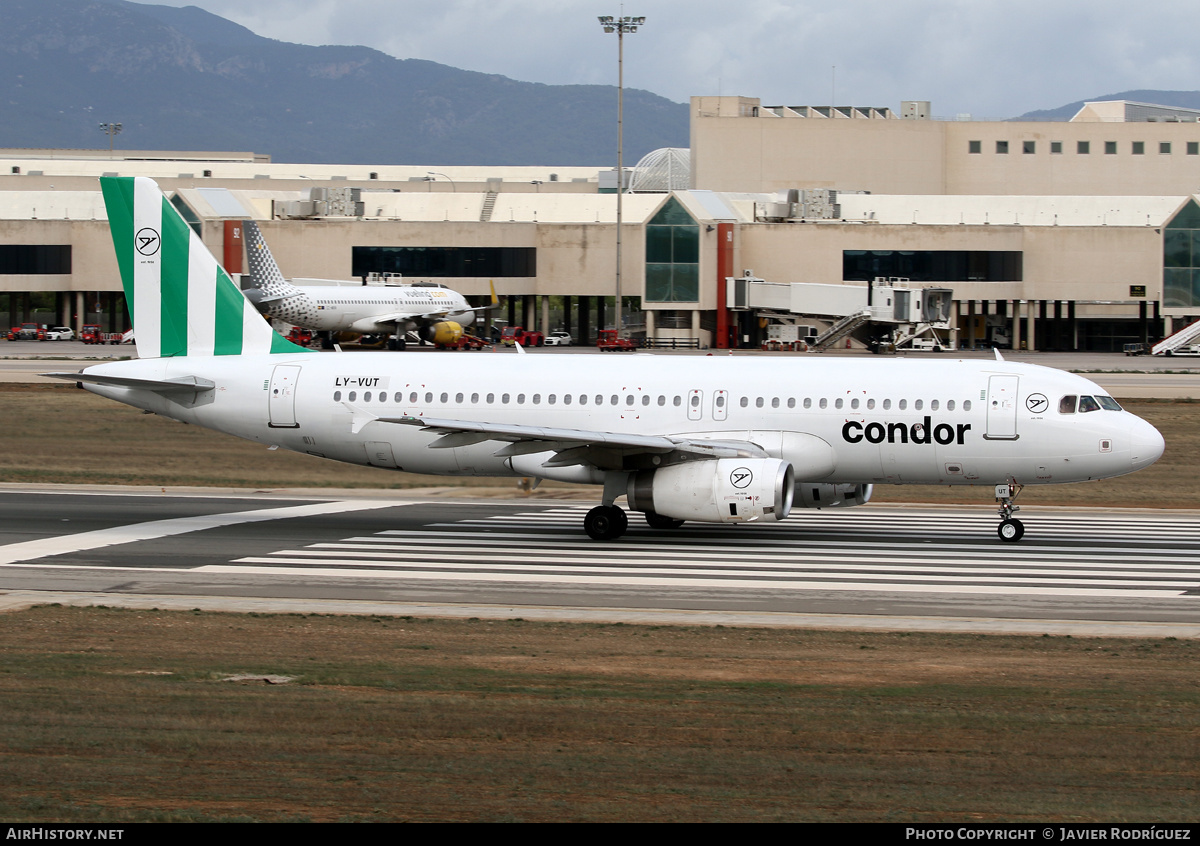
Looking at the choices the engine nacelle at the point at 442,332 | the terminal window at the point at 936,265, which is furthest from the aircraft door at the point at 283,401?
the terminal window at the point at 936,265

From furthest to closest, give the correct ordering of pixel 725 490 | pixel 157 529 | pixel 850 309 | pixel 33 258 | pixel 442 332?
pixel 33 258 < pixel 442 332 < pixel 850 309 < pixel 157 529 < pixel 725 490

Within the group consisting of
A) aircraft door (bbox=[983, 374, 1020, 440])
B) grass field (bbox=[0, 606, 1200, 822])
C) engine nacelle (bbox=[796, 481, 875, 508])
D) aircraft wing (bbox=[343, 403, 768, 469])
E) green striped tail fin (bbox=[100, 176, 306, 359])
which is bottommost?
grass field (bbox=[0, 606, 1200, 822])

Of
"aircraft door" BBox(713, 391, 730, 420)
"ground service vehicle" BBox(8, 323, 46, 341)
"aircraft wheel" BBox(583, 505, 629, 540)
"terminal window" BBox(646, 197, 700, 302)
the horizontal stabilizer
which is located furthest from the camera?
"ground service vehicle" BBox(8, 323, 46, 341)

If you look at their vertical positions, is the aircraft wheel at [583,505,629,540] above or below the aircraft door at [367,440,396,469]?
below

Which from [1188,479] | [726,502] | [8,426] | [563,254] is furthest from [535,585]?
[563,254]

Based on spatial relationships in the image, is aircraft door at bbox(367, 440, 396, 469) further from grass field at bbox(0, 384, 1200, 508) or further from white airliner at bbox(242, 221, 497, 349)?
white airliner at bbox(242, 221, 497, 349)

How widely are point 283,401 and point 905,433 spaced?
13.5 meters

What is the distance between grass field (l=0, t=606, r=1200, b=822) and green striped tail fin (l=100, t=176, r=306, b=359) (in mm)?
13124

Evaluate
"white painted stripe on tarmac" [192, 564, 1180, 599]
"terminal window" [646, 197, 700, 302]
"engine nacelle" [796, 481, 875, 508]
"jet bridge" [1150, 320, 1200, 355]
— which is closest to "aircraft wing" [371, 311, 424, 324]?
"terminal window" [646, 197, 700, 302]

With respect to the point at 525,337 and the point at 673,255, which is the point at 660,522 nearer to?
the point at 673,255

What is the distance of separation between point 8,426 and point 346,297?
45.1 meters

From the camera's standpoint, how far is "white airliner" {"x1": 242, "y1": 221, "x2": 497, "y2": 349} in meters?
87.6

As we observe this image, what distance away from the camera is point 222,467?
4066 centimetres

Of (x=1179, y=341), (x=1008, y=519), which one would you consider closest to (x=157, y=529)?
(x=1008, y=519)
